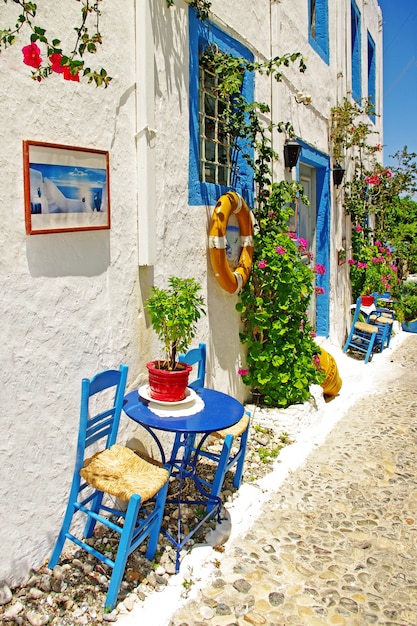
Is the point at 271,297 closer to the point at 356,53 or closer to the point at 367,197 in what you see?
the point at 367,197

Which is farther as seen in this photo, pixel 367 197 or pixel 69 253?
pixel 367 197

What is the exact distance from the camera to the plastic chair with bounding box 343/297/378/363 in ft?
24.8

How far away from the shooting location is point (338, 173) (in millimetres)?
7680

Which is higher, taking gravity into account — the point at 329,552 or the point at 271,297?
the point at 271,297

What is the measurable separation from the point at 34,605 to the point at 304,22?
6475mm

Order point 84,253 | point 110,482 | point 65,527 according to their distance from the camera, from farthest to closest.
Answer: point 84,253, point 65,527, point 110,482

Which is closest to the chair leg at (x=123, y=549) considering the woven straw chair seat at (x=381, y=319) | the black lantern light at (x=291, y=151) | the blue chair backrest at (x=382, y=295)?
the black lantern light at (x=291, y=151)

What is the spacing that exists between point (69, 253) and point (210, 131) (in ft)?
6.90

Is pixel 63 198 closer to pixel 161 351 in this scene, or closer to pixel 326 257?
pixel 161 351

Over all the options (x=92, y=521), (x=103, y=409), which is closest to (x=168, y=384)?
(x=103, y=409)

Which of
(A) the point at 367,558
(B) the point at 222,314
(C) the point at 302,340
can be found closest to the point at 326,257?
(C) the point at 302,340

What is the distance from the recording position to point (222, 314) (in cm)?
453

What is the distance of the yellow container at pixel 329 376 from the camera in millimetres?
5797

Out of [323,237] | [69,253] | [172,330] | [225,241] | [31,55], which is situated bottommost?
[172,330]
